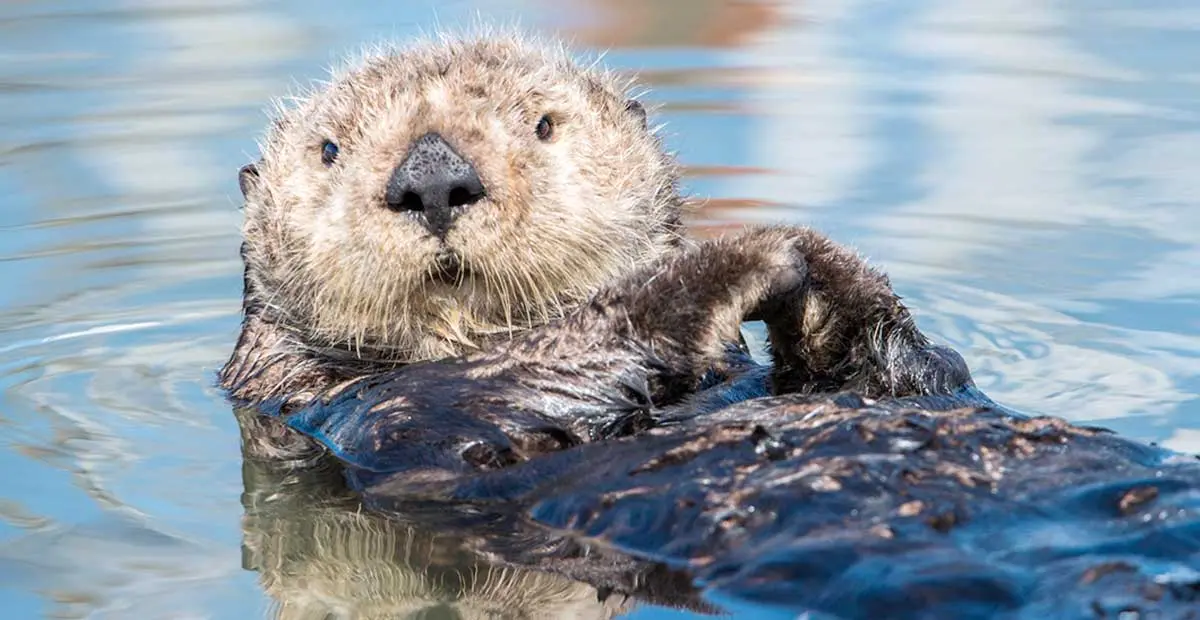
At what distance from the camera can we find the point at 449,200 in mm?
4008

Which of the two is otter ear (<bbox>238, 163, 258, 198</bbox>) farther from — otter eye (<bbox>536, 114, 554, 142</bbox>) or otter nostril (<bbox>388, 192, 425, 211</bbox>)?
otter nostril (<bbox>388, 192, 425, 211</bbox>)

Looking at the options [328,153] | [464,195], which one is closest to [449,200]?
[464,195]

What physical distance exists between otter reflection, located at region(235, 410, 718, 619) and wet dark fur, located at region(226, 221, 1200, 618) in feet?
0.07

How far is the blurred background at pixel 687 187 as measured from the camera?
15.1 feet

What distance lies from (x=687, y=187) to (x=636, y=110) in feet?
6.98

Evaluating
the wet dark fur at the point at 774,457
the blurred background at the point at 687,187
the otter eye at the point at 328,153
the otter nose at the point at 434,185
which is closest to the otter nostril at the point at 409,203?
the otter nose at the point at 434,185

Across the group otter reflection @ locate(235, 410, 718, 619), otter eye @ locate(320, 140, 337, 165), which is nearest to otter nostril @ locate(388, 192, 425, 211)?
otter eye @ locate(320, 140, 337, 165)

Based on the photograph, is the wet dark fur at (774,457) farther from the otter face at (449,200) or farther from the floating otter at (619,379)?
the otter face at (449,200)

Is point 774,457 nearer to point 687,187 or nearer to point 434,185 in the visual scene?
point 434,185

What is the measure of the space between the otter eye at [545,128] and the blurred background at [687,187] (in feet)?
4.14

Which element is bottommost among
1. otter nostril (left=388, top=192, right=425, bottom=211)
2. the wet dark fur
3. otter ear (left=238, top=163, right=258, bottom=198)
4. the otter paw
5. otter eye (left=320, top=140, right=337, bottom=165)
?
the wet dark fur

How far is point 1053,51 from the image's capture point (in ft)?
30.9

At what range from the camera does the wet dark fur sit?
315 cm

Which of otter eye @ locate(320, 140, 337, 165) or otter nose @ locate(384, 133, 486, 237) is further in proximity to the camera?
otter eye @ locate(320, 140, 337, 165)
